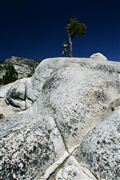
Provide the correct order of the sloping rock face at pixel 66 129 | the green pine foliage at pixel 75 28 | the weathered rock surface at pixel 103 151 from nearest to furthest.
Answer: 1. the weathered rock surface at pixel 103 151
2. the sloping rock face at pixel 66 129
3. the green pine foliage at pixel 75 28

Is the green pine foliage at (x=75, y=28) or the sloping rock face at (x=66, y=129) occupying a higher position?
the green pine foliage at (x=75, y=28)

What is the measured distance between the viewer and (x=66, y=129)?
13.6 meters

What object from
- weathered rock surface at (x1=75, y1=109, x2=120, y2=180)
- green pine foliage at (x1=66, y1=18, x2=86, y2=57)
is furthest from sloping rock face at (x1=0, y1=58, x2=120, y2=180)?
green pine foliage at (x1=66, y1=18, x2=86, y2=57)

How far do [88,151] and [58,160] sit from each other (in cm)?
191

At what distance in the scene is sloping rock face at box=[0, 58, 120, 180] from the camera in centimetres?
1054

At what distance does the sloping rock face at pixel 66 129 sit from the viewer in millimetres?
10542

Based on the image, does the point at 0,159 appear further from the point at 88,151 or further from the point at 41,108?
the point at 41,108

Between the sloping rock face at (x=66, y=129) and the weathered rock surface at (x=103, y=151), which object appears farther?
the sloping rock face at (x=66, y=129)

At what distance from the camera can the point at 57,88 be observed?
57.0 ft

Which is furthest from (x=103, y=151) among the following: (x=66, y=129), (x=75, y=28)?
(x=75, y=28)

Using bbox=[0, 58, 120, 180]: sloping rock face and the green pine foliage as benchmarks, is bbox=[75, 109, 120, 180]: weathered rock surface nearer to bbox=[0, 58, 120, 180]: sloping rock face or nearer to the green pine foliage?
bbox=[0, 58, 120, 180]: sloping rock face

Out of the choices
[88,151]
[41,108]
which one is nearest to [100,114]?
[88,151]

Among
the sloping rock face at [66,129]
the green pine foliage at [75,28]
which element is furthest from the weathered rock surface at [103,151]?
the green pine foliage at [75,28]

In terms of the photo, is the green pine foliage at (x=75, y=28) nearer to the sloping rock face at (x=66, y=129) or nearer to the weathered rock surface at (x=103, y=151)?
the sloping rock face at (x=66, y=129)
